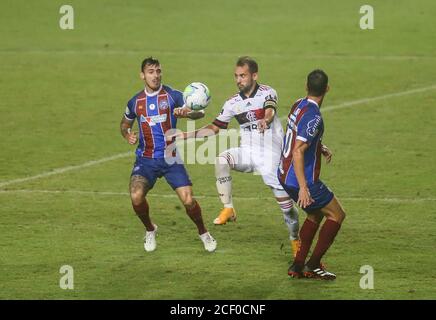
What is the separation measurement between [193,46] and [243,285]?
17.3m

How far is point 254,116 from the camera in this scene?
13953 millimetres

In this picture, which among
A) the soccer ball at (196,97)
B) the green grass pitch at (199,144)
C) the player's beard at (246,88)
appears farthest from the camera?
the player's beard at (246,88)

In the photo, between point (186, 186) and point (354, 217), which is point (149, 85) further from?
point (354, 217)

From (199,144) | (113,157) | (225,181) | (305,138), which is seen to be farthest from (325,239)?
(199,144)

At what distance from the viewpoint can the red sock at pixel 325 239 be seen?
40.3ft

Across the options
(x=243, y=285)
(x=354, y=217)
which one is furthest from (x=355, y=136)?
(x=243, y=285)

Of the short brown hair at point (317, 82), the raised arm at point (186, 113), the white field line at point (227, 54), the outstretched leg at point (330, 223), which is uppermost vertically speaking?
the white field line at point (227, 54)

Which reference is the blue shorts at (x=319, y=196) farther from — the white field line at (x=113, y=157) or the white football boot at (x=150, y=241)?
the white field line at (x=113, y=157)

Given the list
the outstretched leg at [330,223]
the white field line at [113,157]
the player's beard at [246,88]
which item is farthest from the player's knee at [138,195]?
the white field line at [113,157]

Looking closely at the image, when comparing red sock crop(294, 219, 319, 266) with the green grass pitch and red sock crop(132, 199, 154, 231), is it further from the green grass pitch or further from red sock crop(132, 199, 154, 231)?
red sock crop(132, 199, 154, 231)

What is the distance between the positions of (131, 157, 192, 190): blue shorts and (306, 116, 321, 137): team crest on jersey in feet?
7.20

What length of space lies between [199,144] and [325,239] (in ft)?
28.8

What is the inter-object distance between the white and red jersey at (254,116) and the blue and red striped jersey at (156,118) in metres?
0.65

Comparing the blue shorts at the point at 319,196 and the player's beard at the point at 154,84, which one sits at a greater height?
the player's beard at the point at 154,84
